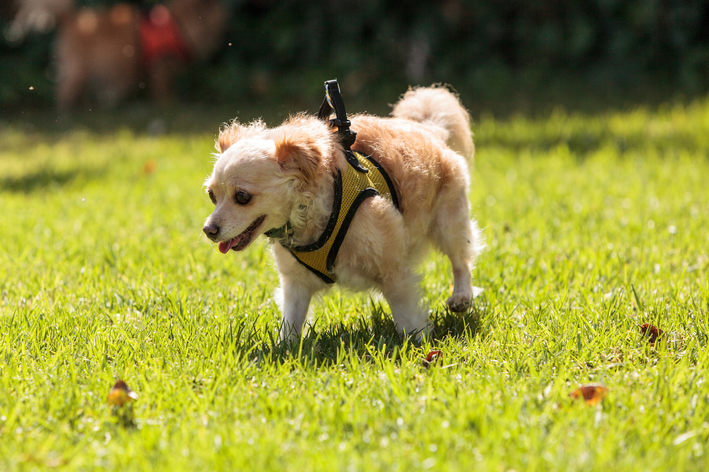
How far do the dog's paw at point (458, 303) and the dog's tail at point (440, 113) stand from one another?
90 cm

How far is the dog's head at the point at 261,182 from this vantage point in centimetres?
263

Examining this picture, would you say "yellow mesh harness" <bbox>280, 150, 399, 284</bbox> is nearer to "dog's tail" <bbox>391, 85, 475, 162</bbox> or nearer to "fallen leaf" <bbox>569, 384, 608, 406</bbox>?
"dog's tail" <bbox>391, 85, 475, 162</bbox>

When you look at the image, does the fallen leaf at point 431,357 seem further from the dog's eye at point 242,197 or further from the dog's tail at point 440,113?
the dog's tail at point 440,113

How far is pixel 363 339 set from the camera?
2955 mm

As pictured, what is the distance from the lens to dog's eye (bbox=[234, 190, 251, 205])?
8.63 feet

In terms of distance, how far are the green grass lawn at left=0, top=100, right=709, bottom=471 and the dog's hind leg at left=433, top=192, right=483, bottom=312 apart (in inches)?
3.8

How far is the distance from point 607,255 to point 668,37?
20.8 ft

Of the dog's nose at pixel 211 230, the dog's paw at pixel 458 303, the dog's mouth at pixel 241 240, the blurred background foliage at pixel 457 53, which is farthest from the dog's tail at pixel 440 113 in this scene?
the blurred background foliage at pixel 457 53

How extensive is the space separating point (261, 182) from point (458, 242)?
117cm

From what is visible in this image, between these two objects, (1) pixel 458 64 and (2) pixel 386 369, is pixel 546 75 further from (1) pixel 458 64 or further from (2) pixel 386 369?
(2) pixel 386 369

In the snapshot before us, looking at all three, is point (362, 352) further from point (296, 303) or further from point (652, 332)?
point (652, 332)

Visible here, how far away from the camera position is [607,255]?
397cm

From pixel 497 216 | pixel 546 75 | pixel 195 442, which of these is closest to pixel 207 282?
pixel 195 442

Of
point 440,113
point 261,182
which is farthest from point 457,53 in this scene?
point 261,182
